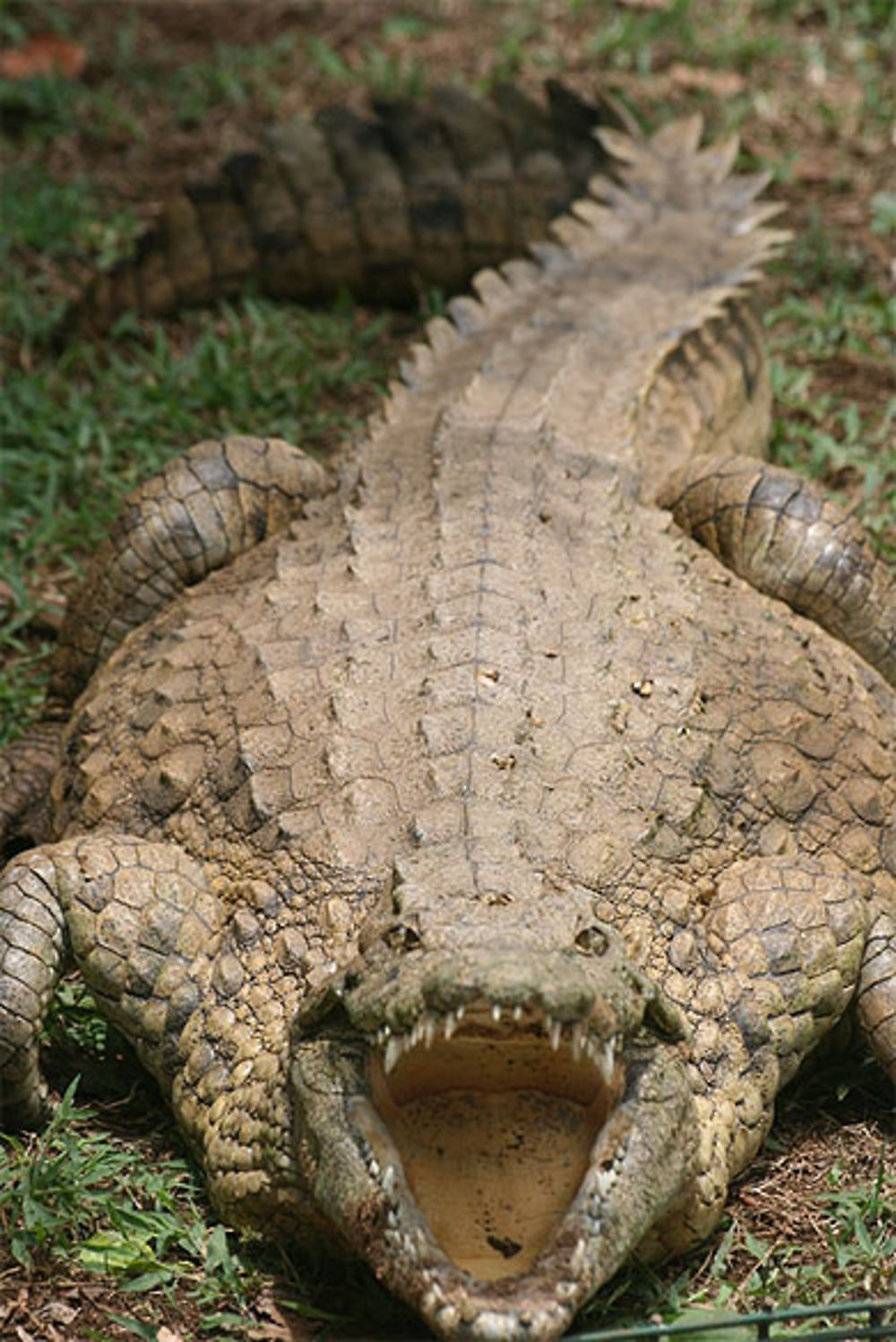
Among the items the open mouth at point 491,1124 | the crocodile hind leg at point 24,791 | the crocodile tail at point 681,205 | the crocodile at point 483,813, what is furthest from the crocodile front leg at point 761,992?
the crocodile tail at point 681,205

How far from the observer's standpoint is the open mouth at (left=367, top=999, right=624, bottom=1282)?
3.49m

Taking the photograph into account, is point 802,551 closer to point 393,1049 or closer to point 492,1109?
point 492,1109

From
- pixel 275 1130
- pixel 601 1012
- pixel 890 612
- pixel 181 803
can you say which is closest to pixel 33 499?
pixel 181 803

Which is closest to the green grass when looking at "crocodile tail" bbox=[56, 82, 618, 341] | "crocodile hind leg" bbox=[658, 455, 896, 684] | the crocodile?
"crocodile tail" bbox=[56, 82, 618, 341]

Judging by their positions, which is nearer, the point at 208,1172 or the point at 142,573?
the point at 208,1172

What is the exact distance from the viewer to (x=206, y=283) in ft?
25.0

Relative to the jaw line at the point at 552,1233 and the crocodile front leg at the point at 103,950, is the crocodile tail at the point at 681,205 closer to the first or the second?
the crocodile front leg at the point at 103,950

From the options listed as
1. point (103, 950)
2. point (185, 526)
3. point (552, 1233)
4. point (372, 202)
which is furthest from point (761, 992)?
point (372, 202)

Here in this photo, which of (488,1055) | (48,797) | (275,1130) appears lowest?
(48,797)

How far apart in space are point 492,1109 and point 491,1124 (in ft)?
0.09

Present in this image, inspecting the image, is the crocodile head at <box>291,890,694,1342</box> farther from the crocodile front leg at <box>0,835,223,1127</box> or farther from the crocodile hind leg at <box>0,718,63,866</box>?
the crocodile hind leg at <box>0,718,63,866</box>

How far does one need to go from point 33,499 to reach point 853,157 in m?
3.95

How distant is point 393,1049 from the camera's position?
347 centimetres

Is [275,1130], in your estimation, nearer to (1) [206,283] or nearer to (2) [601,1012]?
(2) [601,1012]
